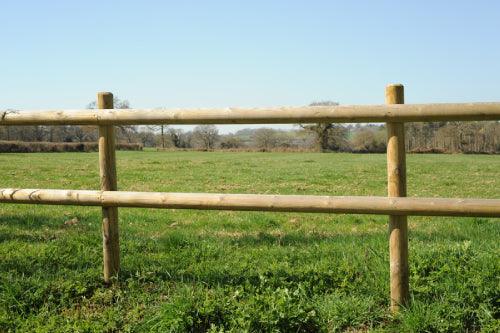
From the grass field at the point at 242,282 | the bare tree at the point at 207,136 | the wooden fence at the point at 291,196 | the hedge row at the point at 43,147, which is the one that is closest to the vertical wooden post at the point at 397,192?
the wooden fence at the point at 291,196

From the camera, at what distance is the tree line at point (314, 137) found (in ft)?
163

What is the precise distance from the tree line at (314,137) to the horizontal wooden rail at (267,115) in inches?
1774

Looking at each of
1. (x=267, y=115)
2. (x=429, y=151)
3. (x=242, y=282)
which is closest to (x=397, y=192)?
(x=267, y=115)

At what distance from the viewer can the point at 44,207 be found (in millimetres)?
9148

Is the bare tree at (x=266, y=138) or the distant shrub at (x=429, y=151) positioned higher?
the bare tree at (x=266, y=138)

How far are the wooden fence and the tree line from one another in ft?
148

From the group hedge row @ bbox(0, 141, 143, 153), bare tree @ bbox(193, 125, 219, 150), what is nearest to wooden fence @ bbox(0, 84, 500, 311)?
hedge row @ bbox(0, 141, 143, 153)

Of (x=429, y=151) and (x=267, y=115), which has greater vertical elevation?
(x=267, y=115)

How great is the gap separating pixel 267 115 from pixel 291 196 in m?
0.72

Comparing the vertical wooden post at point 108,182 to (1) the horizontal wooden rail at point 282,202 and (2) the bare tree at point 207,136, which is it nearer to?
(1) the horizontal wooden rail at point 282,202

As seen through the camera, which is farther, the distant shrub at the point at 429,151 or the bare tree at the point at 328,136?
the bare tree at the point at 328,136

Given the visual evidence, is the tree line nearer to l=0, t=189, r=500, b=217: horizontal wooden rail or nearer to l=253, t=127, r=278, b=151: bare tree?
l=253, t=127, r=278, b=151: bare tree

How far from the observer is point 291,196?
386 cm

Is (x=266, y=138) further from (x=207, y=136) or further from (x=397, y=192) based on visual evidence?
(x=397, y=192)
